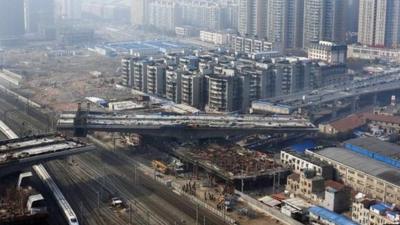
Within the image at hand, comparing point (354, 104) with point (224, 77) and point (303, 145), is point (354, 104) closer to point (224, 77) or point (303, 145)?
point (224, 77)

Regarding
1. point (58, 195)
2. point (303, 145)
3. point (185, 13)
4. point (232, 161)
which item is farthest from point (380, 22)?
point (58, 195)

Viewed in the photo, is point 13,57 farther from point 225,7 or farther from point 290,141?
point 290,141

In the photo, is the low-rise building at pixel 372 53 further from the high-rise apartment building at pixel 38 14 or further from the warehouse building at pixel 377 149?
the high-rise apartment building at pixel 38 14

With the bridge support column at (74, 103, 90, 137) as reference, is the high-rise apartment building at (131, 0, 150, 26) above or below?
above

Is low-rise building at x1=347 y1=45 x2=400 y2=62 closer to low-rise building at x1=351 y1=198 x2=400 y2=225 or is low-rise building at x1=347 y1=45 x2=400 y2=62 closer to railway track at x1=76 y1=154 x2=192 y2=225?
railway track at x1=76 y1=154 x2=192 y2=225

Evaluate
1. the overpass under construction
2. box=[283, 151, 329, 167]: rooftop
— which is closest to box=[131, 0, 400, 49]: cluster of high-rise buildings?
the overpass under construction

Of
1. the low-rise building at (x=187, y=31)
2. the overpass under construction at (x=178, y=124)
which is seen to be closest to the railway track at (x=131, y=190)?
the overpass under construction at (x=178, y=124)

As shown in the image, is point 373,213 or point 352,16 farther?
point 352,16
